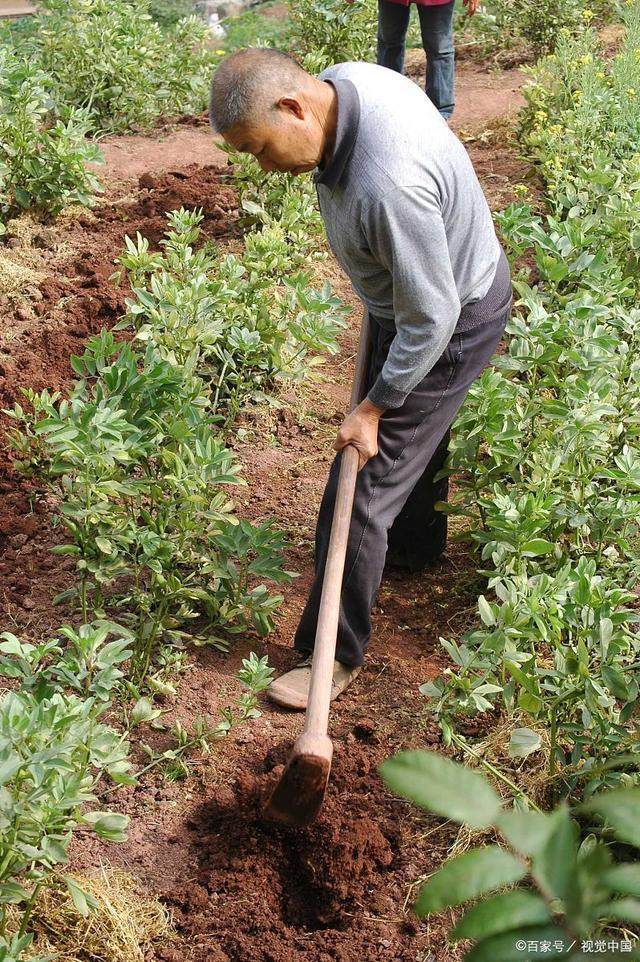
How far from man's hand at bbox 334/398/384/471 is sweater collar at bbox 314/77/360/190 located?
60 centimetres

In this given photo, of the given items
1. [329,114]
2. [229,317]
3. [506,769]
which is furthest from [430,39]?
[506,769]

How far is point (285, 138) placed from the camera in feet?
8.21

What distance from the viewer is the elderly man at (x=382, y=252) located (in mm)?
2500

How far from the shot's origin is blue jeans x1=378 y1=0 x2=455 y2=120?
576cm

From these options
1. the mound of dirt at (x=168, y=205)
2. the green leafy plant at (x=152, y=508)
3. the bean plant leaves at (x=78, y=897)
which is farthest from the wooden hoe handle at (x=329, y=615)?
the mound of dirt at (x=168, y=205)

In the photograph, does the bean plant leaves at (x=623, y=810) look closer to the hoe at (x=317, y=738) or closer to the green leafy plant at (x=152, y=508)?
the hoe at (x=317, y=738)

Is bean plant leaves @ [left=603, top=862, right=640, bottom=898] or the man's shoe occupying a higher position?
bean plant leaves @ [left=603, top=862, right=640, bottom=898]

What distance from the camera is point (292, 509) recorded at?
3881mm

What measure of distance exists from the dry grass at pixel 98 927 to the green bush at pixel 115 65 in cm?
503

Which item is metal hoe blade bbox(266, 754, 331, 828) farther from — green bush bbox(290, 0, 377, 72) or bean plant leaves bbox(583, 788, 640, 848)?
green bush bbox(290, 0, 377, 72)

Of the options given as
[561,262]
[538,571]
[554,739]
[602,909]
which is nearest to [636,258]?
[561,262]

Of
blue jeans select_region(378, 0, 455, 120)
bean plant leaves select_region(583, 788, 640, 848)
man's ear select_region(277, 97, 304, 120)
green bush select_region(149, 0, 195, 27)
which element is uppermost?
man's ear select_region(277, 97, 304, 120)

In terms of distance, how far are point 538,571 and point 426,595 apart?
564 millimetres

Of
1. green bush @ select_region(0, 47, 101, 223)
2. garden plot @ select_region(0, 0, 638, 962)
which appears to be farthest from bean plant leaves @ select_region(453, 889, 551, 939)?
green bush @ select_region(0, 47, 101, 223)
